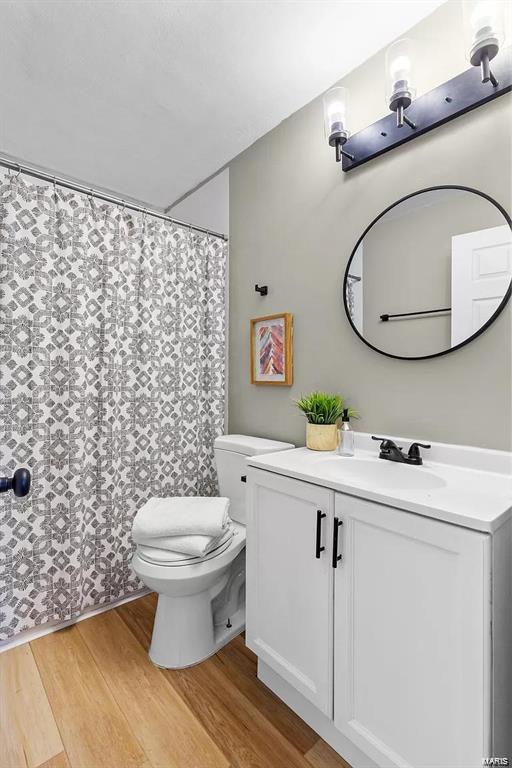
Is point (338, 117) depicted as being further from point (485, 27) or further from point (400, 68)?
point (485, 27)

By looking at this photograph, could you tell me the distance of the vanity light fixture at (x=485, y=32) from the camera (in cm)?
104

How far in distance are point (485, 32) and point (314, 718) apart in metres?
2.12

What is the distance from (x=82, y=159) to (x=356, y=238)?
1.69m

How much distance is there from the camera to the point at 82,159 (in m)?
2.14

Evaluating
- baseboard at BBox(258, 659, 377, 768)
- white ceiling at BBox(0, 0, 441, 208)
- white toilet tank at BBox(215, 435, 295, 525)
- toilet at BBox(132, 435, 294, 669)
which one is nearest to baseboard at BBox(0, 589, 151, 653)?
toilet at BBox(132, 435, 294, 669)

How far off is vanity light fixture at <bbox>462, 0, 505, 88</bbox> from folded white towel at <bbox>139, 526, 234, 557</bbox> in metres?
1.73

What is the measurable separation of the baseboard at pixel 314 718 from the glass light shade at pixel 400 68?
2015 mm

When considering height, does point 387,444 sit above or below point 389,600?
above

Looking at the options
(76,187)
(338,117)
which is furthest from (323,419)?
(76,187)

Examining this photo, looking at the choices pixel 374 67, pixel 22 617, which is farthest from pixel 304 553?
pixel 374 67

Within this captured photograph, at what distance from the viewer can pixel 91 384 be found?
5.64ft

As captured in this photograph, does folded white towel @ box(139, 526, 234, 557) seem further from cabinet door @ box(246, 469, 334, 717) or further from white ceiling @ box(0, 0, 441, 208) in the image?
white ceiling @ box(0, 0, 441, 208)

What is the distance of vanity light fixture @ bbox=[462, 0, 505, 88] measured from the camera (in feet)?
3.40

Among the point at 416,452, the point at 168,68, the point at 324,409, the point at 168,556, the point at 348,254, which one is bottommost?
the point at 168,556
